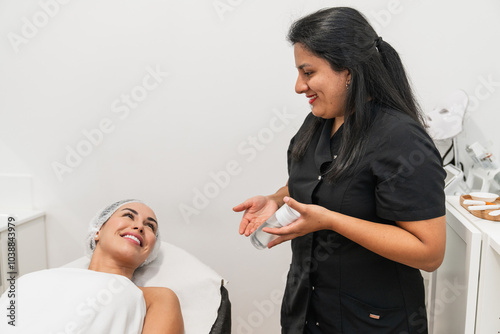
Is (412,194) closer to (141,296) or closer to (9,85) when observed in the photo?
(141,296)

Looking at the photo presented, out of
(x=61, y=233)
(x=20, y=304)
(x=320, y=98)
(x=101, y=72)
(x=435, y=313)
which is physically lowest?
(x=435, y=313)

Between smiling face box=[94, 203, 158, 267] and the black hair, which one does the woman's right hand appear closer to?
the black hair

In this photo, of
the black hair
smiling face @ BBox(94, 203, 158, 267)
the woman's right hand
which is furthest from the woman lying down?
the black hair

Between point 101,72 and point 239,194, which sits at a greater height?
point 101,72

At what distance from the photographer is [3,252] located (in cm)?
196

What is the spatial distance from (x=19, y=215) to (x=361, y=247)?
1.70 meters

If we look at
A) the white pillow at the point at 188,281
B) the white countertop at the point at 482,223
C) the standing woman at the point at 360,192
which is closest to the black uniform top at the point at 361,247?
A: the standing woman at the point at 360,192

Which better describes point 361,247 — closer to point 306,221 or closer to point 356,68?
point 306,221

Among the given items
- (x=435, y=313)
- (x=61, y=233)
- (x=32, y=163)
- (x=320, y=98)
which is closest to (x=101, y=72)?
(x=32, y=163)

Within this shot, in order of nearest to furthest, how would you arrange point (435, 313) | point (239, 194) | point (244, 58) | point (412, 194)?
point (412, 194), point (435, 313), point (244, 58), point (239, 194)

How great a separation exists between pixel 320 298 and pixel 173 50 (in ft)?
4.20

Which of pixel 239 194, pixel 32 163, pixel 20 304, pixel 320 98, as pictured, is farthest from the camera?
pixel 32 163

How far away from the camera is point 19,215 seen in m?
2.11

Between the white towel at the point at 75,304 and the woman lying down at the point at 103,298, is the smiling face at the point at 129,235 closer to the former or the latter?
the woman lying down at the point at 103,298
